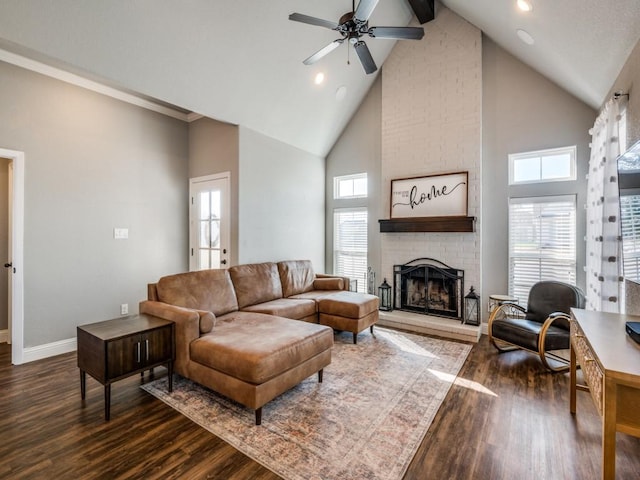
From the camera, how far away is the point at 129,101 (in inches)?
167

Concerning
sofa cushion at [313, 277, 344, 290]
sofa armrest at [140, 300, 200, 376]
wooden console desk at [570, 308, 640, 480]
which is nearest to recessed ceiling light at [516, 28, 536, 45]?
wooden console desk at [570, 308, 640, 480]

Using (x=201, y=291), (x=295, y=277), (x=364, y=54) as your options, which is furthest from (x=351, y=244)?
(x=364, y=54)

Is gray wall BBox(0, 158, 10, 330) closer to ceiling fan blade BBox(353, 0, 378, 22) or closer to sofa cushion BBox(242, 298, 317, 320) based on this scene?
sofa cushion BBox(242, 298, 317, 320)

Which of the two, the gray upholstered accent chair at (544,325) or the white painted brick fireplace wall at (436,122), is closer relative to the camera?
the gray upholstered accent chair at (544,325)

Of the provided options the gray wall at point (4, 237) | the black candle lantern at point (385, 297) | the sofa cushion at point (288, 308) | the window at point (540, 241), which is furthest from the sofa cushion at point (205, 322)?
the window at point (540, 241)

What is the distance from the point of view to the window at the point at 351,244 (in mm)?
5613

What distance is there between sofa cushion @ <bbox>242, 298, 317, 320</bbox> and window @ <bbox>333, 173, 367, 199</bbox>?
2.45m

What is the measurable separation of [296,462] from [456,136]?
445 cm

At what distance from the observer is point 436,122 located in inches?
185

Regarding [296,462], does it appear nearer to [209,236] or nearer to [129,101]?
[209,236]

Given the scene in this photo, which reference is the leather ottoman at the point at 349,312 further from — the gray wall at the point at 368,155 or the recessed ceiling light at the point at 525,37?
the recessed ceiling light at the point at 525,37

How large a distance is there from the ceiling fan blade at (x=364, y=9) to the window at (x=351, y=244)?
325cm

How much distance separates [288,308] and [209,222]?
78.7 inches

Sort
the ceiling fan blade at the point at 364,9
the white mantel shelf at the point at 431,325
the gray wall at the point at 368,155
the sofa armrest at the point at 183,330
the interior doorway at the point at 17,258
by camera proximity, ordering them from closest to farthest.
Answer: the ceiling fan blade at the point at 364,9
the sofa armrest at the point at 183,330
the interior doorway at the point at 17,258
the white mantel shelf at the point at 431,325
the gray wall at the point at 368,155
